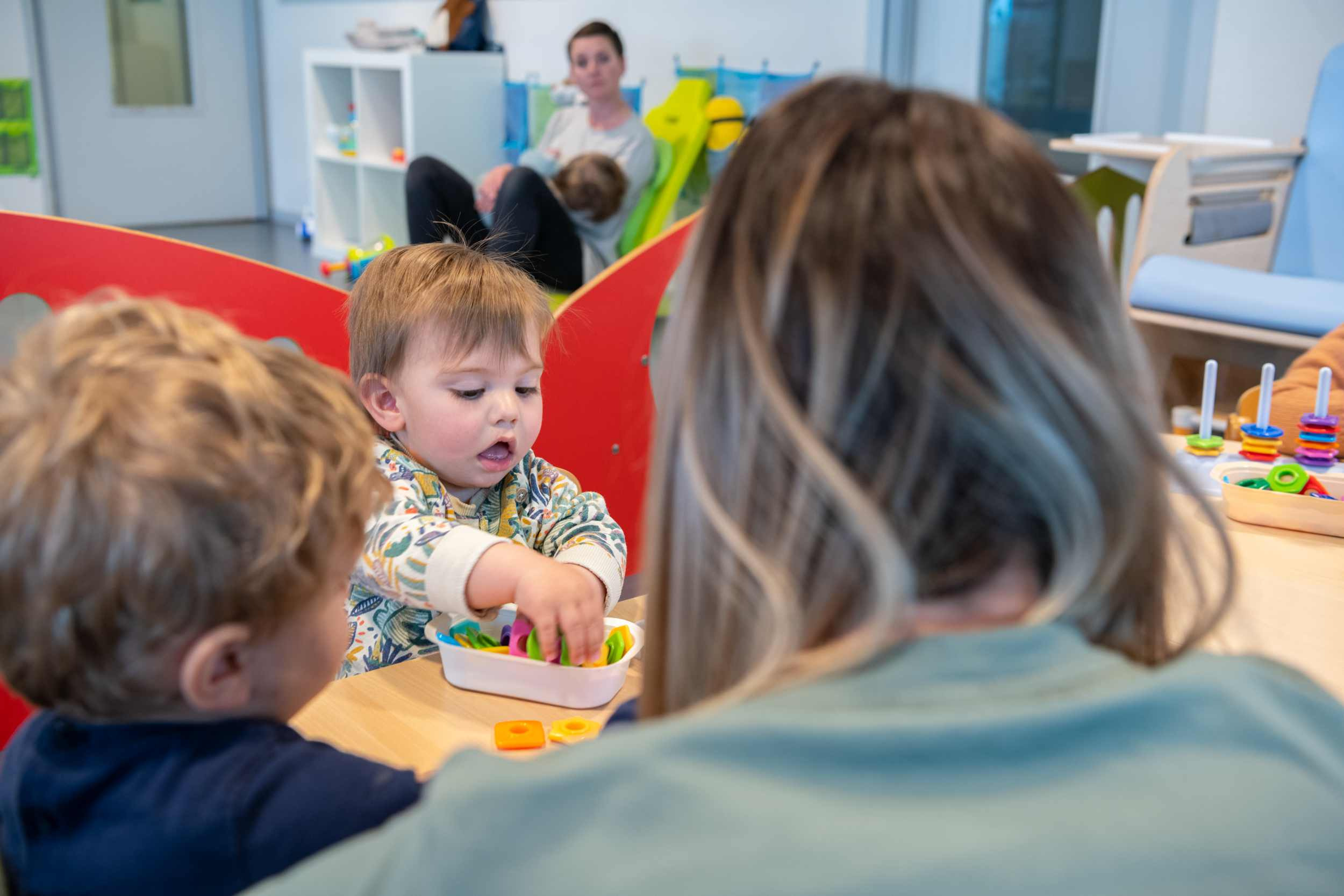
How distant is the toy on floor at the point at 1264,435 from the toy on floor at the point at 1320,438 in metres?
0.03

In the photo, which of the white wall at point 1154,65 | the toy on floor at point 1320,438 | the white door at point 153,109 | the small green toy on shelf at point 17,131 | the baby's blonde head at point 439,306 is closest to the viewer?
the baby's blonde head at point 439,306

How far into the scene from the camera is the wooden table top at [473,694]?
0.71m

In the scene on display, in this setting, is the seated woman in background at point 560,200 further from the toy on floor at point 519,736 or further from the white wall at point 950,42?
the toy on floor at point 519,736

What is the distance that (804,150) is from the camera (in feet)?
1.29

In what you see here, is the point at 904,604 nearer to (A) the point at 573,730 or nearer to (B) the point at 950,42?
(A) the point at 573,730

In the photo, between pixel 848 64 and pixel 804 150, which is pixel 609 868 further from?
pixel 848 64

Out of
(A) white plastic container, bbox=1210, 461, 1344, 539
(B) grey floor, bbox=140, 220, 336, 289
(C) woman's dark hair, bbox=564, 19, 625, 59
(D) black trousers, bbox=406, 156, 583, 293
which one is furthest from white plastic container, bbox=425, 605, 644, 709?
(B) grey floor, bbox=140, 220, 336, 289

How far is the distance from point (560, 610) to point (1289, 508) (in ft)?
2.19

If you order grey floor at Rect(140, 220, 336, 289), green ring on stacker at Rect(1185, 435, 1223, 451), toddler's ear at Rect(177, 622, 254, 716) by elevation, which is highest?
toddler's ear at Rect(177, 622, 254, 716)

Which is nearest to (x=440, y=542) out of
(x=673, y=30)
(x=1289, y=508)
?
(x=1289, y=508)

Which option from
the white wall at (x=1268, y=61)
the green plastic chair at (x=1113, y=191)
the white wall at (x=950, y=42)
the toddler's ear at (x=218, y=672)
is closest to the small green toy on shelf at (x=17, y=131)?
the white wall at (x=950, y=42)

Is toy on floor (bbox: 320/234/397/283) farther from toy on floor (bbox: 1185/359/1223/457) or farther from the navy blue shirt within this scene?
the navy blue shirt

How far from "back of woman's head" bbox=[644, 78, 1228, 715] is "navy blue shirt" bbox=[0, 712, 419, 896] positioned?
0.18 meters

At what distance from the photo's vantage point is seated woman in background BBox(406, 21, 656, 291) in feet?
11.0
